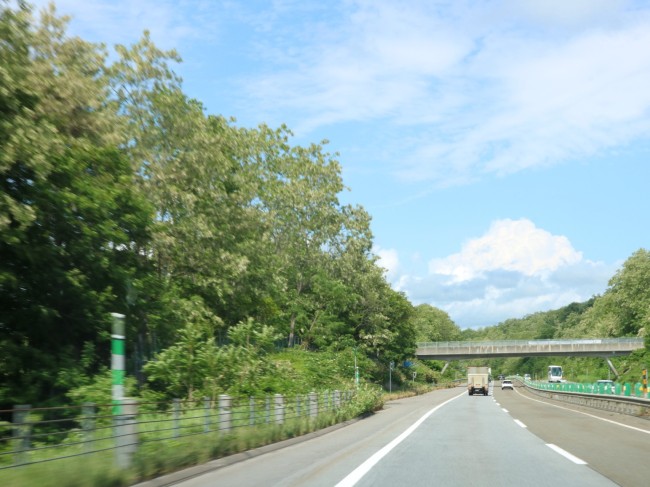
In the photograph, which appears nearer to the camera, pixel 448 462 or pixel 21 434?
pixel 21 434

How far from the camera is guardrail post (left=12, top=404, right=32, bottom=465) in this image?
7828mm

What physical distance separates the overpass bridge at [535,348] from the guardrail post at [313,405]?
76.3m

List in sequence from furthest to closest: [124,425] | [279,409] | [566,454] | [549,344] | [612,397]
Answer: [549,344] < [612,397] < [279,409] < [566,454] < [124,425]

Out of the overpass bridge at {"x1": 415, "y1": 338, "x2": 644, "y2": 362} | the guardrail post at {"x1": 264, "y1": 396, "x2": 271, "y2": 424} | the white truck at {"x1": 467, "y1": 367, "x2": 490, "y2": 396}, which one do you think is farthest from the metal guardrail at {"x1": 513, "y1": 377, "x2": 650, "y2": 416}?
the overpass bridge at {"x1": 415, "y1": 338, "x2": 644, "y2": 362}

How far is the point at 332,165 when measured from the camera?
5453 cm

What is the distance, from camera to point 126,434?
31.7 feet

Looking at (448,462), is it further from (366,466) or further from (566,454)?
(566,454)

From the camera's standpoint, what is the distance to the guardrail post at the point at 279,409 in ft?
56.6

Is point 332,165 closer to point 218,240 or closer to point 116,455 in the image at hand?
point 218,240

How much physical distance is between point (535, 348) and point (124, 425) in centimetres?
9061

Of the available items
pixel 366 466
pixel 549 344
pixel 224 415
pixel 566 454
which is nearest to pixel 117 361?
pixel 366 466

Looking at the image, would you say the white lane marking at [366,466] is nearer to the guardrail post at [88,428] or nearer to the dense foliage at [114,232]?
the guardrail post at [88,428]

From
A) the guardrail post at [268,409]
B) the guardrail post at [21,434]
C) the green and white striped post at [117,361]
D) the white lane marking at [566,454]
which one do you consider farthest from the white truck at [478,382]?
the guardrail post at [21,434]

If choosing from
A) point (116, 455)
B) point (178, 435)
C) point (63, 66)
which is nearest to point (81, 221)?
point (63, 66)
